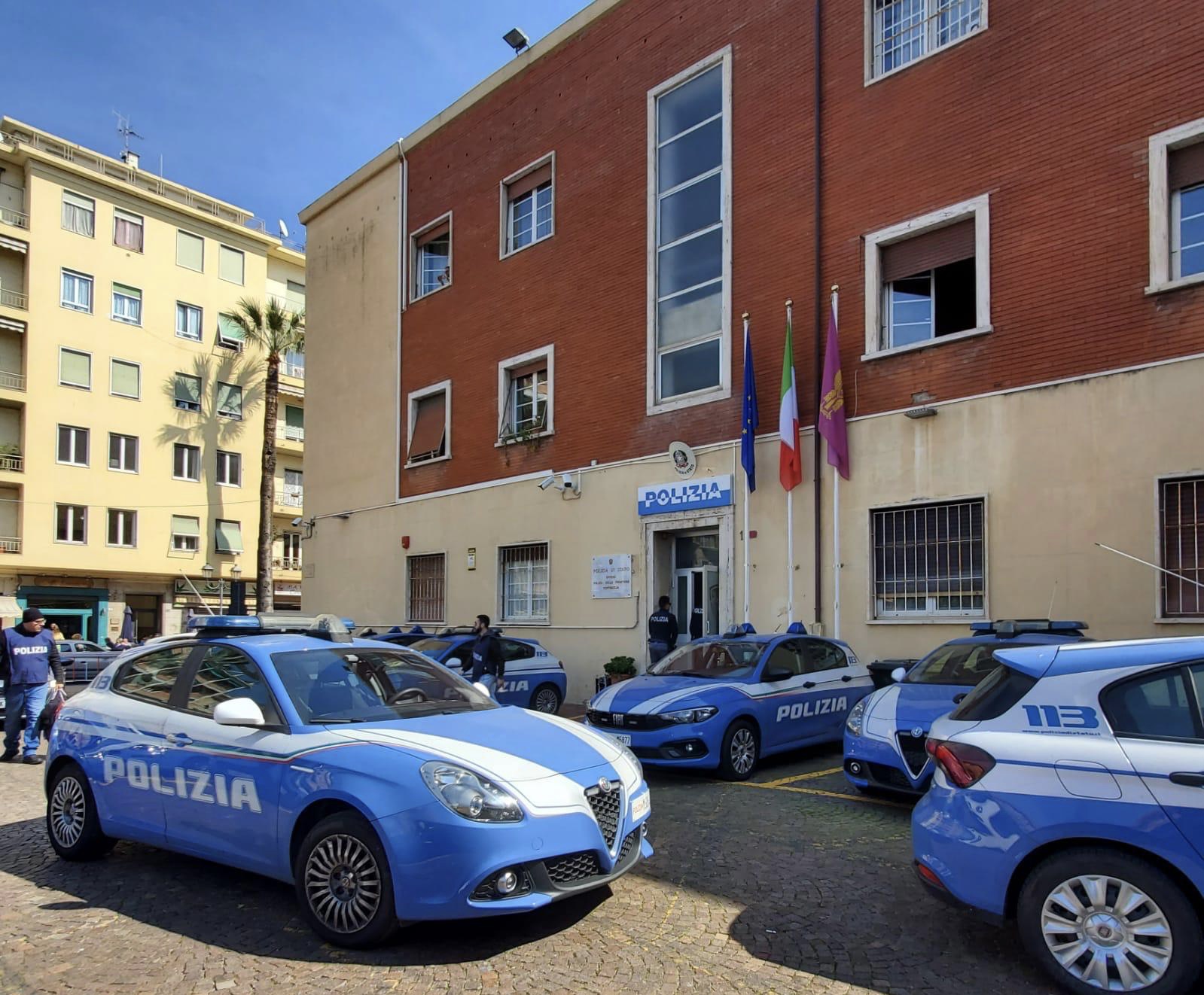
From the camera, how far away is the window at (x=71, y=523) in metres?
34.9

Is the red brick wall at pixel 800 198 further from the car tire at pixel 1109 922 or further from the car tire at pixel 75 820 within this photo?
the car tire at pixel 75 820

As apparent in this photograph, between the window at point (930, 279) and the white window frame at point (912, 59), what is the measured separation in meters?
2.19

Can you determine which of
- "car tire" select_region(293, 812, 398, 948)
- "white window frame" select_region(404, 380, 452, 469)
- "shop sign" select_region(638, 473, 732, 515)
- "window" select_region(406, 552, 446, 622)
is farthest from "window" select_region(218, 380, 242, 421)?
"car tire" select_region(293, 812, 398, 948)

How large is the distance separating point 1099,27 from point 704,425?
24.2 ft

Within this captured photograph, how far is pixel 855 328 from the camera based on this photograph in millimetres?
14055

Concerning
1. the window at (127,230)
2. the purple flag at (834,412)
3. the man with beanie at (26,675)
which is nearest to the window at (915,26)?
the purple flag at (834,412)

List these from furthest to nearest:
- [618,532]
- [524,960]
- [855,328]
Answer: [618,532] → [855,328] → [524,960]

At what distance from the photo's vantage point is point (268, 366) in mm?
39469

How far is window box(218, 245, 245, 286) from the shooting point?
135 feet

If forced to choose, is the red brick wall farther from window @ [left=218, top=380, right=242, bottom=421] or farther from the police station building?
window @ [left=218, top=380, right=242, bottom=421]

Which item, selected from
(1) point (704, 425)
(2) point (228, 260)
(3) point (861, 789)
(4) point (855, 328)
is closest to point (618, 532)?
(1) point (704, 425)

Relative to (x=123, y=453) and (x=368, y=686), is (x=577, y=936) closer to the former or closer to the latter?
(x=368, y=686)

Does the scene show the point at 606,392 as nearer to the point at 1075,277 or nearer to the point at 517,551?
the point at 517,551

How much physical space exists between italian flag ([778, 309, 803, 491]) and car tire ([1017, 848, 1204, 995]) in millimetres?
10311
